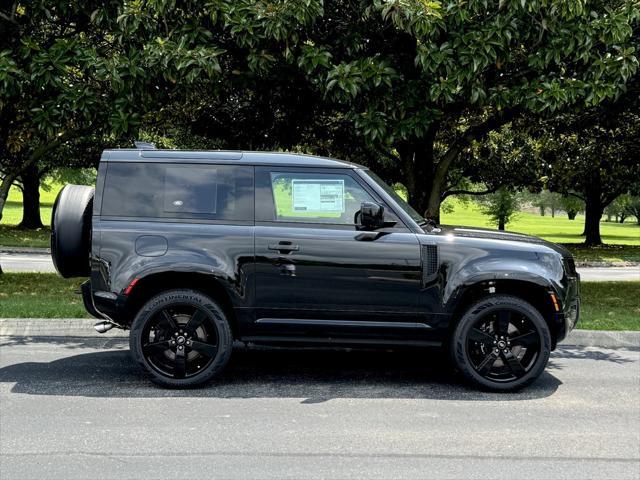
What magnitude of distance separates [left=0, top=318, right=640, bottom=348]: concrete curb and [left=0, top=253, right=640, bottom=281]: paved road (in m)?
9.25

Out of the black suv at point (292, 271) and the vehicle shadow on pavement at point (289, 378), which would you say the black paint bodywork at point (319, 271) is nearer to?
the black suv at point (292, 271)

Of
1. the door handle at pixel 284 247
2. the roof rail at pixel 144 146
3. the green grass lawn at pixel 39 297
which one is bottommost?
the green grass lawn at pixel 39 297

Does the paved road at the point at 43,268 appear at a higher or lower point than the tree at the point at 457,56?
lower

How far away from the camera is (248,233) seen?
6.27m

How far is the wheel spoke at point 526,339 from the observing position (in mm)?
6277

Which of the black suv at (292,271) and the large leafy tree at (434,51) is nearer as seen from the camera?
the black suv at (292,271)

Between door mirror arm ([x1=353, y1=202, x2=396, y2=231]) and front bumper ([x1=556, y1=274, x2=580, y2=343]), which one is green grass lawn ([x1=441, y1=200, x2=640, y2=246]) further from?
door mirror arm ([x1=353, y1=202, x2=396, y2=231])

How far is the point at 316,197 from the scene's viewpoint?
640cm

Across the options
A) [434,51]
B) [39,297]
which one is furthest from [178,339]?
[39,297]

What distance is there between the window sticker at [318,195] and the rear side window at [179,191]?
0.40 metres

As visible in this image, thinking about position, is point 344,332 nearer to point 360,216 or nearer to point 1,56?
point 360,216

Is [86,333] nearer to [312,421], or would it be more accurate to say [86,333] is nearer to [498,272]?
[312,421]

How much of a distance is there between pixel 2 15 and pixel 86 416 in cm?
763

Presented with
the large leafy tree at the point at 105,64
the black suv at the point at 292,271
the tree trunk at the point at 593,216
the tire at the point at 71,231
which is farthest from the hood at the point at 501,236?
the tree trunk at the point at 593,216
